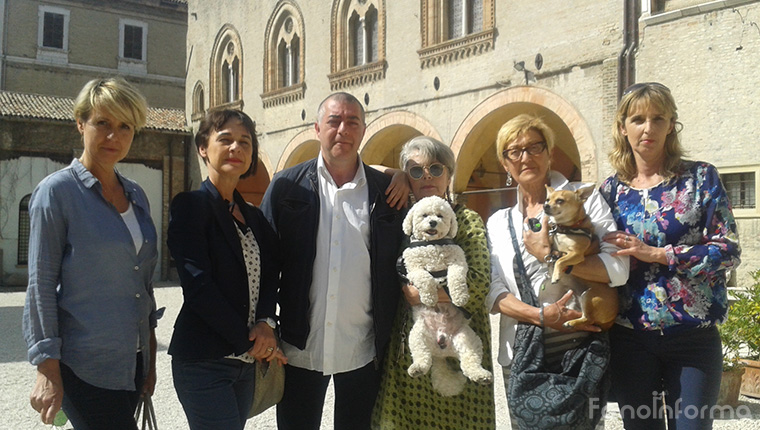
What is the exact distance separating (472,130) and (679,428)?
10.5 m

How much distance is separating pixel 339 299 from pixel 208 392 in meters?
0.80

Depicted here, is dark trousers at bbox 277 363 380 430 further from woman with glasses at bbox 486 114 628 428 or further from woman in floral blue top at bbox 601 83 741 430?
woman in floral blue top at bbox 601 83 741 430

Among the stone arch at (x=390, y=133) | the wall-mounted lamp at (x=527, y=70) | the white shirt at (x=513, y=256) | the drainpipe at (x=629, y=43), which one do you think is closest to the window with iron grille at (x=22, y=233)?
the stone arch at (x=390, y=133)

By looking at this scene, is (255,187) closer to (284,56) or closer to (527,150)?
(284,56)

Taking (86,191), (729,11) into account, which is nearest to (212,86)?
(729,11)

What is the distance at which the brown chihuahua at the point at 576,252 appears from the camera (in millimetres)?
2844

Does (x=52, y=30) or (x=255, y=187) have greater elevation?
(x=52, y=30)

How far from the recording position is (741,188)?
9.28m

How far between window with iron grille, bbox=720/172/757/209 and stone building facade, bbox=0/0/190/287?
1720 cm

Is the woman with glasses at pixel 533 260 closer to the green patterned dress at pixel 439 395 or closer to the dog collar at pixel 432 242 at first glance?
the green patterned dress at pixel 439 395

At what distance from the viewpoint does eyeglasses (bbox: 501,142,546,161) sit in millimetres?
3059

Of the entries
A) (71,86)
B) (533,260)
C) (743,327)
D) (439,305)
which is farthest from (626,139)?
(71,86)

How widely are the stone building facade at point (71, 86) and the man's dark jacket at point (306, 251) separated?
18347 millimetres

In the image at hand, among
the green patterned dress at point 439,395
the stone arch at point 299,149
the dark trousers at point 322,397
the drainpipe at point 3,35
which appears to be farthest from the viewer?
the drainpipe at point 3,35
